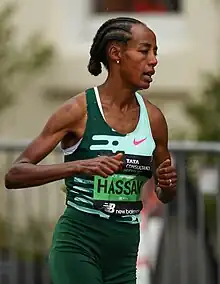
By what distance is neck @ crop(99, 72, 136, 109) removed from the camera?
5258mm

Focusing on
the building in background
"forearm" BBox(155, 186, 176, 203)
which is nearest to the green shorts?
"forearm" BBox(155, 186, 176, 203)

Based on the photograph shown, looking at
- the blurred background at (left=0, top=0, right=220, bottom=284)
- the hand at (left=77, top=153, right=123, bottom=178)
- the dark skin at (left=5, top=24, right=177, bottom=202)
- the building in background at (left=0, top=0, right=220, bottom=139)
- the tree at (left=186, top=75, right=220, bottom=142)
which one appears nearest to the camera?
the hand at (left=77, top=153, right=123, bottom=178)

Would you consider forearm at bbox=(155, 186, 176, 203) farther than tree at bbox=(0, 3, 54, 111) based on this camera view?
No

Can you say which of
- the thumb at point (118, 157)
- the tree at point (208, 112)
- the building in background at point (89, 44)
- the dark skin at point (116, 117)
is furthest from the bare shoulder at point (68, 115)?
the building in background at point (89, 44)

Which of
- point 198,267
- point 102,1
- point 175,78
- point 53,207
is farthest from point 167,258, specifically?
point 102,1

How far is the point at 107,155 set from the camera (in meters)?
5.09

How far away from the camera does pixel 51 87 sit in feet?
34.3

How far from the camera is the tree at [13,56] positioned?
388 inches

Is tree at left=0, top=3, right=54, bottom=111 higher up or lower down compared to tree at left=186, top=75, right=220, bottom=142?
higher up

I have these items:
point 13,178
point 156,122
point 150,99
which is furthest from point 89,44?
point 13,178

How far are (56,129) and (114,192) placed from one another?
0.33 metres

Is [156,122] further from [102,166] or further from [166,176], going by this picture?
[102,166]

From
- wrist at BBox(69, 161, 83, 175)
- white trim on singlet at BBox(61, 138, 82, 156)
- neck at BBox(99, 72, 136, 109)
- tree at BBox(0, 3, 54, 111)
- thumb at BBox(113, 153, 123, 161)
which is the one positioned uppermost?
tree at BBox(0, 3, 54, 111)

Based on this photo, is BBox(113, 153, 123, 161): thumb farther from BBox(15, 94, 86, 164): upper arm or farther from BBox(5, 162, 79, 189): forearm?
BBox(15, 94, 86, 164): upper arm
